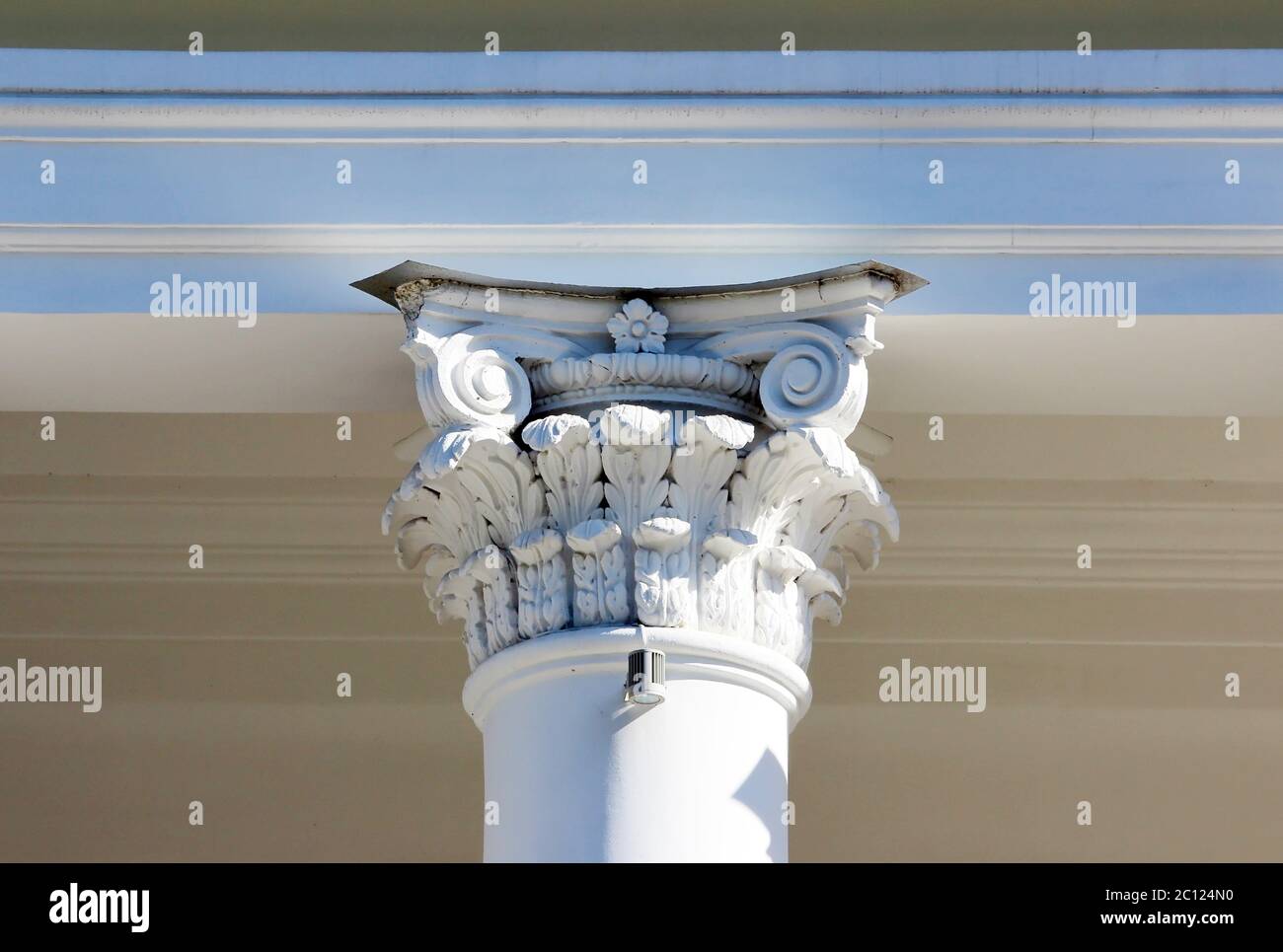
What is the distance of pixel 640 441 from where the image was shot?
8.85 metres

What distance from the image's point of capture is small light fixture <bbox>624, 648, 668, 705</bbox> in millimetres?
8578

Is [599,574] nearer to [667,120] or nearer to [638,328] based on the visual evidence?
[638,328]

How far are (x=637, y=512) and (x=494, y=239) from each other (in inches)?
46.7

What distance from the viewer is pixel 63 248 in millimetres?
9492

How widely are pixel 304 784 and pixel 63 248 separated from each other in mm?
3493

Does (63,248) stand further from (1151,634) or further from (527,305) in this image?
(1151,634)

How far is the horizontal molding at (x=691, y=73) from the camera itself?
958 centimetres

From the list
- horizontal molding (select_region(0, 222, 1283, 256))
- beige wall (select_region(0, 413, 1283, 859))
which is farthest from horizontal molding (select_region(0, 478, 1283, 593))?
horizontal molding (select_region(0, 222, 1283, 256))

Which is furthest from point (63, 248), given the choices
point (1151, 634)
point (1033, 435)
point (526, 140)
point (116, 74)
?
point (1151, 634)
